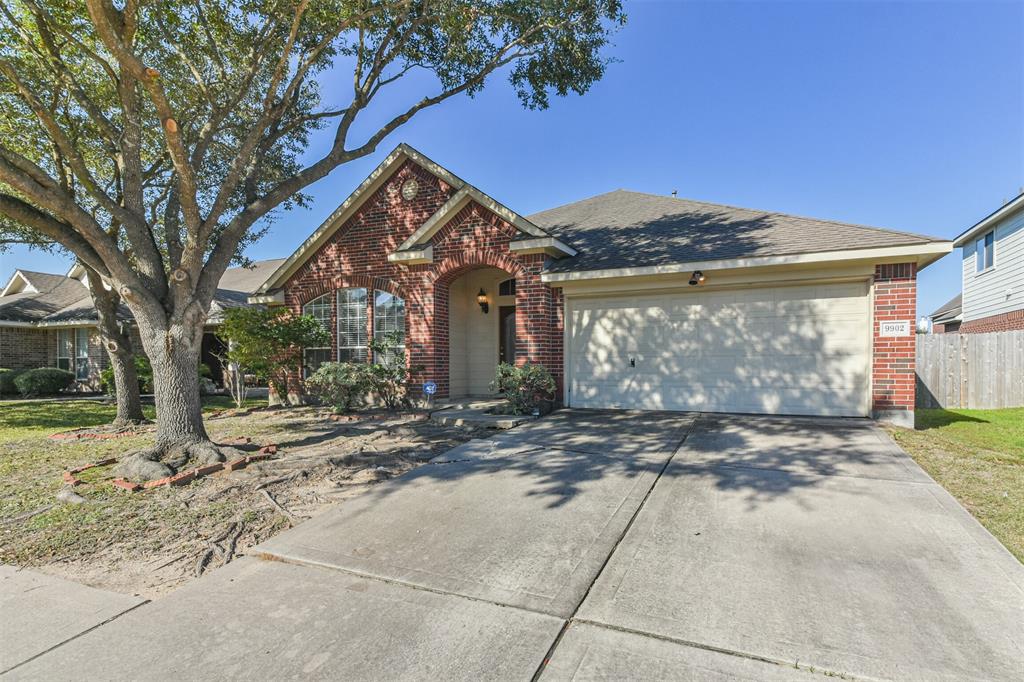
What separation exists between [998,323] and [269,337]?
2103 centimetres

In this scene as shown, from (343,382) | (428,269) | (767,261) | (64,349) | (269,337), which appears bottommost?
(343,382)

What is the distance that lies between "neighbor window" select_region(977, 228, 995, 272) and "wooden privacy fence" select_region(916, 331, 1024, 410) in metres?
7.26

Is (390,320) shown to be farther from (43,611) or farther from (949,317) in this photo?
(949,317)

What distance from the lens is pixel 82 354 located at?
18156 millimetres

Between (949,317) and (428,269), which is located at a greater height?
(428,269)

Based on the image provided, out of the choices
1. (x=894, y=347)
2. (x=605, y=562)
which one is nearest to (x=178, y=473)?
(x=605, y=562)

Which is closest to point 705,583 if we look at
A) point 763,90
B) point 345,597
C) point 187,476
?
point 345,597

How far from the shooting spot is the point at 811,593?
2713 mm

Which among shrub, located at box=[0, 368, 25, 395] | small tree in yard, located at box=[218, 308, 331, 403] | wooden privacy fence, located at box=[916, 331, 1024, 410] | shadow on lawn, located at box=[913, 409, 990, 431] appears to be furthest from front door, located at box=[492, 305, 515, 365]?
shrub, located at box=[0, 368, 25, 395]

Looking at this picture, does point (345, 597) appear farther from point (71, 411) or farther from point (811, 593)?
point (71, 411)

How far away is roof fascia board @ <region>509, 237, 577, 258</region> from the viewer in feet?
29.5

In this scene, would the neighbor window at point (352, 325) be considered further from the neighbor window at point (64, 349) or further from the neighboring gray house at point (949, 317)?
the neighboring gray house at point (949, 317)

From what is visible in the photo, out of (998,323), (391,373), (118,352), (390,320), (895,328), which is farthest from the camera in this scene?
(998,323)

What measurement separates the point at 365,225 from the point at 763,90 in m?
9.87
